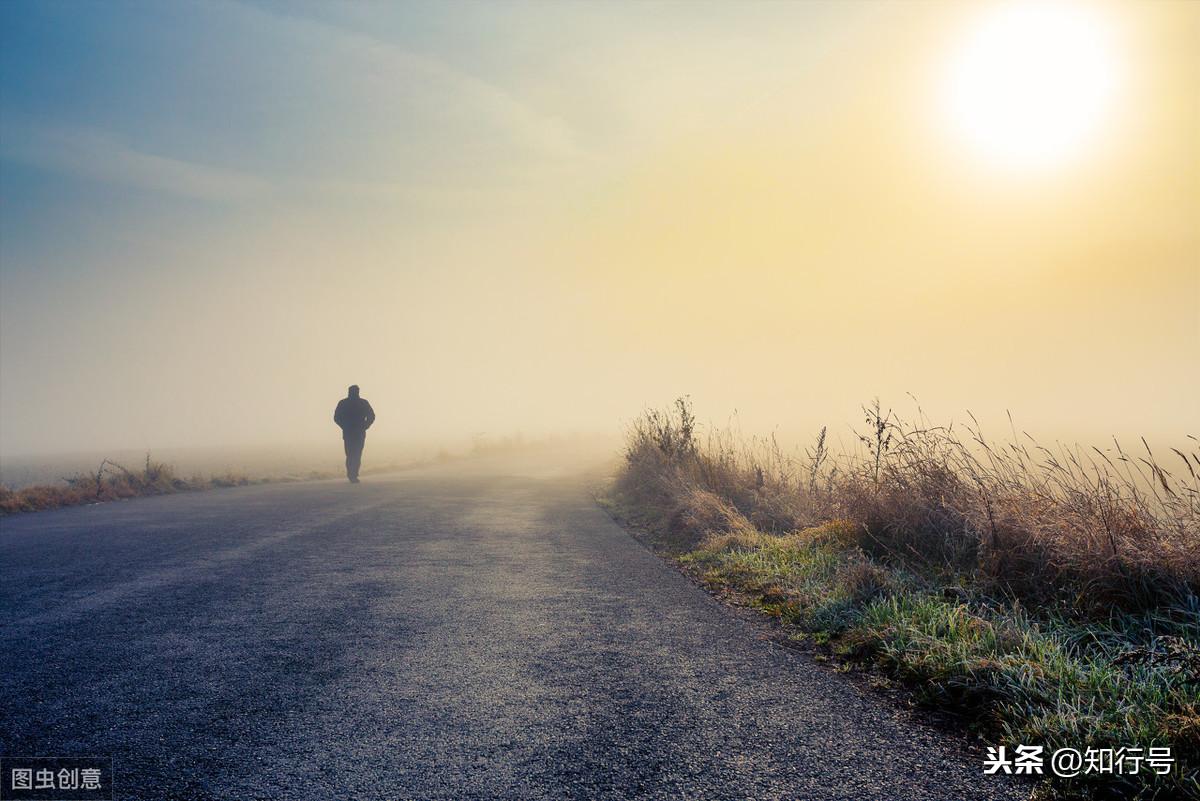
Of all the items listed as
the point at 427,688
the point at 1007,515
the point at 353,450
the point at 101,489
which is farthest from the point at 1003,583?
the point at 353,450

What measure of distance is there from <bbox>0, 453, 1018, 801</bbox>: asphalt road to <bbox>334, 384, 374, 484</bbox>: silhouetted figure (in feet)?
40.7

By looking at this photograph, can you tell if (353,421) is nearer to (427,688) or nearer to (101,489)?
(101,489)

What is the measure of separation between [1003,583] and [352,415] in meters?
18.1

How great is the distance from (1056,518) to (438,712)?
17.0ft

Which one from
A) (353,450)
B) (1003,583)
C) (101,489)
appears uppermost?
(353,450)

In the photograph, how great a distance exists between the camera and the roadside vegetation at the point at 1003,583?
341 cm

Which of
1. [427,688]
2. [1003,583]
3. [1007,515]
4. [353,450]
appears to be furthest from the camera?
[353,450]

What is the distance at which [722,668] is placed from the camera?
14.2 ft

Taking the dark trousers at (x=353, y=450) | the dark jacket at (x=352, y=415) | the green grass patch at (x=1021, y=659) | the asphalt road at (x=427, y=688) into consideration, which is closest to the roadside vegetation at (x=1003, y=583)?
the green grass patch at (x=1021, y=659)

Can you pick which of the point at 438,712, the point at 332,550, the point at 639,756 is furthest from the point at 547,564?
the point at 639,756

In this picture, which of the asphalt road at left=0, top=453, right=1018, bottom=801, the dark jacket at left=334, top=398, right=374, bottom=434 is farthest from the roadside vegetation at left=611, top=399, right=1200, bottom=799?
the dark jacket at left=334, top=398, right=374, bottom=434

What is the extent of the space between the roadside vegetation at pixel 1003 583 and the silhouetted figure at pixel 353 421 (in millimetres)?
12967

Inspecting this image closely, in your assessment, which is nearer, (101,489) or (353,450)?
(101,489)

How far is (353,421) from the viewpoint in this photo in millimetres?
20406
